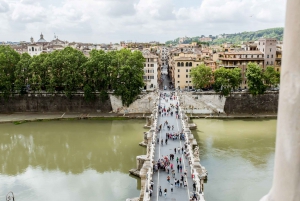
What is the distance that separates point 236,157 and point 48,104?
22480 mm

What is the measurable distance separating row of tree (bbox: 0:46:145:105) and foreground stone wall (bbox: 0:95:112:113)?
92 centimetres

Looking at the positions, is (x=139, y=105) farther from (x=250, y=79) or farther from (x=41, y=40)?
(x=41, y=40)

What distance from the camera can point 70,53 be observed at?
3719 centimetres

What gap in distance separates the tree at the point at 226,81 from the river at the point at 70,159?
9.77 metres

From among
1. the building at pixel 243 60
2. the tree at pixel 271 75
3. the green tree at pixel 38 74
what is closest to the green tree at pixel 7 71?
the green tree at pixel 38 74

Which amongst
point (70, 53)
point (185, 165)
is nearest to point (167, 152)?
point (185, 165)

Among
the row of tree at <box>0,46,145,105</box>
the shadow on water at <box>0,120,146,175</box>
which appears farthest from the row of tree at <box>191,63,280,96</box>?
the shadow on water at <box>0,120,146,175</box>

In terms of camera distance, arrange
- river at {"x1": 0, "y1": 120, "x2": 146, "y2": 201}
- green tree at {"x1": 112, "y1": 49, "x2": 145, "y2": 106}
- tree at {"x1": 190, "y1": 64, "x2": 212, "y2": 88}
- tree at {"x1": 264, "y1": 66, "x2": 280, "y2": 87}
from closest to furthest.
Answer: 1. river at {"x1": 0, "y1": 120, "x2": 146, "y2": 201}
2. green tree at {"x1": 112, "y1": 49, "x2": 145, "y2": 106}
3. tree at {"x1": 264, "y1": 66, "x2": 280, "y2": 87}
4. tree at {"x1": 190, "y1": 64, "x2": 212, "y2": 88}

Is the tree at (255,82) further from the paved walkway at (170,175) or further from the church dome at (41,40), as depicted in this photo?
the church dome at (41,40)

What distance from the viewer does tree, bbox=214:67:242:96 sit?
36188 millimetres

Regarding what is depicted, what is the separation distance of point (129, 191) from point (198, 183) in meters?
4.83

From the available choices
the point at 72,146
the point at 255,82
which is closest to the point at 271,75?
the point at 255,82

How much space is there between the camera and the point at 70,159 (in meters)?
22.5

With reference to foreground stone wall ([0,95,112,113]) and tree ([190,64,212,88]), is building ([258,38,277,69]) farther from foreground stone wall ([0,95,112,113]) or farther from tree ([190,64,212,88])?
foreground stone wall ([0,95,112,113])
